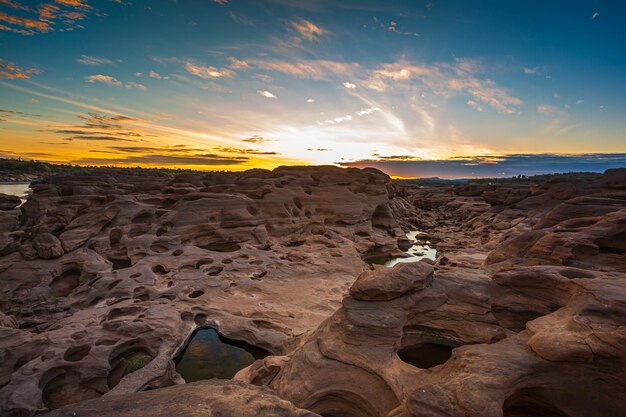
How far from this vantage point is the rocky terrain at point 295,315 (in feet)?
18.9

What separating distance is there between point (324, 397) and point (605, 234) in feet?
46.1

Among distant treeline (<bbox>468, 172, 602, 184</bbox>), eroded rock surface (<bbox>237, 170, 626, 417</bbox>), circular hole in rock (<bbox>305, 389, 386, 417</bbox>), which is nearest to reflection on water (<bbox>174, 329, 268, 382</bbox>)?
eroded rock surface (<bbox>237, 170, 626, 417</bbox>)

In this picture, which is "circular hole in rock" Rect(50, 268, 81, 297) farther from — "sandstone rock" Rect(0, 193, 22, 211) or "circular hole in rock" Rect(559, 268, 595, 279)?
"circular hole in rock" Rect(559, 268, 595, 279)

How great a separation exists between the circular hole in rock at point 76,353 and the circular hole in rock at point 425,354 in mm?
9846

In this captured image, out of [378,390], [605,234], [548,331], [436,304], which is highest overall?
[605,234]

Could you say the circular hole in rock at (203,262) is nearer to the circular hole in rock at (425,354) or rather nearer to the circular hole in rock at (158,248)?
the circular hole in rock at (158,248)

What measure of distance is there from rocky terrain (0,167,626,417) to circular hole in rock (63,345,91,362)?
54 millimetres

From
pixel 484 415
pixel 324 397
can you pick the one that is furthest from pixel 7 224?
pixel 484 415

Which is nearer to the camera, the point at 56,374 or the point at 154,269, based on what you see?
the point at 56,374

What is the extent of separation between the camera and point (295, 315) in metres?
13.0

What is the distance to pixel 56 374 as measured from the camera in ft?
27.5

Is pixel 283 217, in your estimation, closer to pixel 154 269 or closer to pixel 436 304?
pixel 154 269

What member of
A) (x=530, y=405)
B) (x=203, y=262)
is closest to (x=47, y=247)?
(x=203, y=262)

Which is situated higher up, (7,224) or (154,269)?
(7,224)
